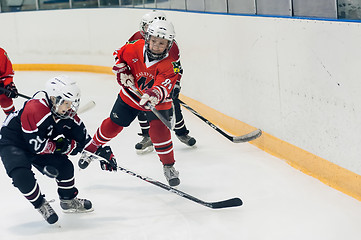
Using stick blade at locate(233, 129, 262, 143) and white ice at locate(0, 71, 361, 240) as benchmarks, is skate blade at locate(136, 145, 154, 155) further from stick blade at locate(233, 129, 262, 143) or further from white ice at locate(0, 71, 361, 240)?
stick blade at locate(233, 129, 262, 143)

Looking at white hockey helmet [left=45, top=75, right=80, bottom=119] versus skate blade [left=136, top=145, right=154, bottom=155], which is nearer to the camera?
white hockey helmet [left=45, top=75, right=80, bottom=119]

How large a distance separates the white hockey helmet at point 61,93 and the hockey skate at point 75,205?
0.57 meters

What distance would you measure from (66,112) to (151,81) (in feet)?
2.64

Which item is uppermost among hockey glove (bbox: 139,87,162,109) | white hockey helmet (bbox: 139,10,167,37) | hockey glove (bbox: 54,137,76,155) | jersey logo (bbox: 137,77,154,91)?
white hockey helmet (bbox: 139,10,167,37)

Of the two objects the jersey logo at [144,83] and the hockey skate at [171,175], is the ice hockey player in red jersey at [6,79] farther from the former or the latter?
the hockey skate at [171,175]

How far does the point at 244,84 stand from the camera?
4.77m

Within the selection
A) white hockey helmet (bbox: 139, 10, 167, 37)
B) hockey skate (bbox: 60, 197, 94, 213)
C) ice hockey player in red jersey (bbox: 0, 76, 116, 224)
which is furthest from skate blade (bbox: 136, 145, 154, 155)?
ice hockey player in red jersey (bbox: 0, 76, 116, 224)

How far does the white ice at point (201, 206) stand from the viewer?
311 centimetres

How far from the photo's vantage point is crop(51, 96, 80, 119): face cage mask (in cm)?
303

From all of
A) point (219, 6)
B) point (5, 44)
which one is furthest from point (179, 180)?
point (5, 44)

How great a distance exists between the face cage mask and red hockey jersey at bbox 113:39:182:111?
60 centimetres

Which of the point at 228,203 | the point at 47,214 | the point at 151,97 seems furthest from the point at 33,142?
the point at 228,203

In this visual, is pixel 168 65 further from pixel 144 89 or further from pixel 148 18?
pixel 148 18

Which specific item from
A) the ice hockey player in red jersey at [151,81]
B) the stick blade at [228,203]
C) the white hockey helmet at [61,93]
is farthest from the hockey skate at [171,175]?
the white hockey helmet at [61,93]
